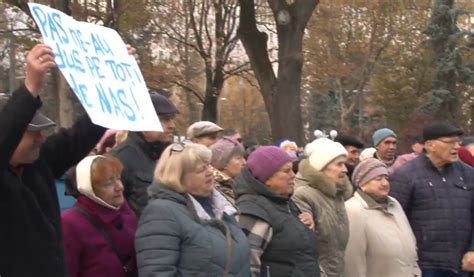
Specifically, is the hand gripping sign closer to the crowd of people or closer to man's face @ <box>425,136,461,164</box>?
the crowd of people

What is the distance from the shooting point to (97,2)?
2080cm

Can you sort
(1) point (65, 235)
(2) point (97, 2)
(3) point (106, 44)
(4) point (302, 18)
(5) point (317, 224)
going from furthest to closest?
1. (2) point (97, 2)
2. (4) point (302, 18)
3. (5) point (317, 224)
4. (1) point (65, 235)
5. (3) point (106, 44)

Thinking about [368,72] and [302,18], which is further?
[368,72]

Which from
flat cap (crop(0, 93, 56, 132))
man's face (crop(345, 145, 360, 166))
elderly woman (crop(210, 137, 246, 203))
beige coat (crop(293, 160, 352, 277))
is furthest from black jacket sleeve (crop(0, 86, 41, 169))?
man's face (crop(345, 145, 360, 166))

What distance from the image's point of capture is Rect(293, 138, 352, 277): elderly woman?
6031 millimetres

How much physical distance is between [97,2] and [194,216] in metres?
16.8

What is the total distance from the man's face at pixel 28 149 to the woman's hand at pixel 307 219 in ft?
7.48

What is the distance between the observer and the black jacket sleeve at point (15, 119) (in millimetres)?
3553

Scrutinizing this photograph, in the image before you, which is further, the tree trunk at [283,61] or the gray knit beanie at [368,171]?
the tree trunk at [283,61]

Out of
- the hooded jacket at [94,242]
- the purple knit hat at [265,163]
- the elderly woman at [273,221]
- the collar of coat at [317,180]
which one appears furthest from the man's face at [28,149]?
the collar of coat at [317,180]

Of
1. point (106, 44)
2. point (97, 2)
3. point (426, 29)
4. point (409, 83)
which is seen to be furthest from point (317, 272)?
point (409, 83)

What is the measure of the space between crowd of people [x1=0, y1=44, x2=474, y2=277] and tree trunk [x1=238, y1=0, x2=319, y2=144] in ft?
35.6

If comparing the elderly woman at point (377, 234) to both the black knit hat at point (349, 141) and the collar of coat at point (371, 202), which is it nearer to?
the collar of coat at point (371, 202)

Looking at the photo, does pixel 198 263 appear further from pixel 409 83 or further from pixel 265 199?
pixel 409 83
